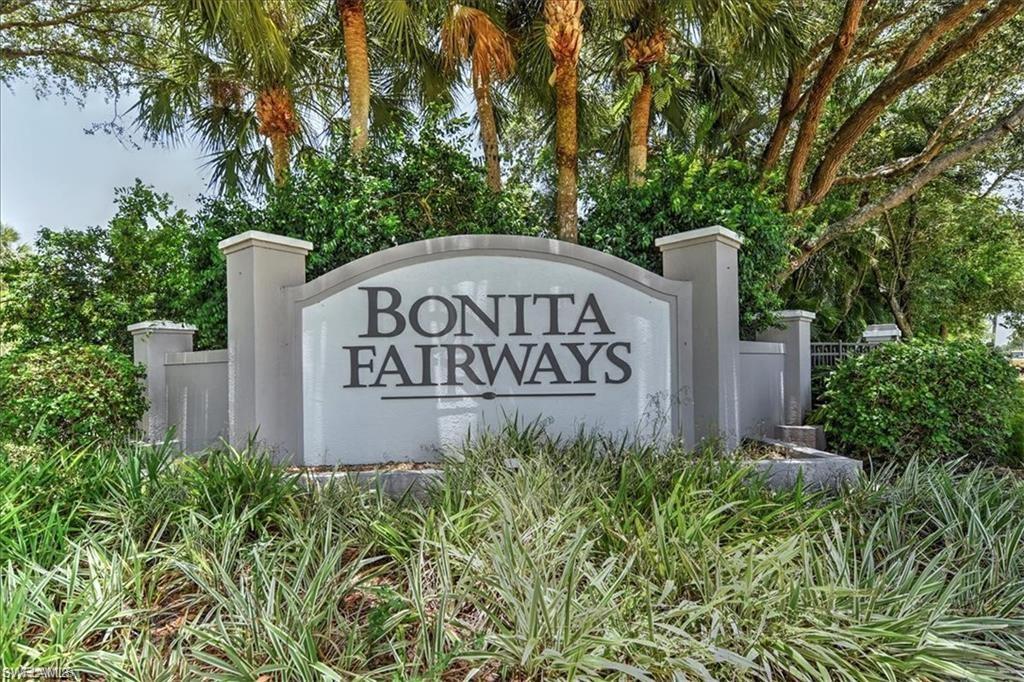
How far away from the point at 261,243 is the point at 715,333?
463 centimetres

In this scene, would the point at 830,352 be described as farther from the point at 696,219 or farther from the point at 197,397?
the point at 197,397

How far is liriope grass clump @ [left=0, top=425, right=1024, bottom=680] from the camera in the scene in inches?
93.7

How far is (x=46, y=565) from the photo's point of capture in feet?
10.3

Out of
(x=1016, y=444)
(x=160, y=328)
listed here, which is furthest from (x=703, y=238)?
(x=160, y=328)

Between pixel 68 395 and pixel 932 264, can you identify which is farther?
pixel 932 264

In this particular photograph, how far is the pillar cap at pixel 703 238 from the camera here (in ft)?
18.7

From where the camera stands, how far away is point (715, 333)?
5668 millimetres

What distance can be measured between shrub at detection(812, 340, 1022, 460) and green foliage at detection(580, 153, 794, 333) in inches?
58.3

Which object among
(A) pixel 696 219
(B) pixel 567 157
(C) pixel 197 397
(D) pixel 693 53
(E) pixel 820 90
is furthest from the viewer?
(D) pixel 693 53

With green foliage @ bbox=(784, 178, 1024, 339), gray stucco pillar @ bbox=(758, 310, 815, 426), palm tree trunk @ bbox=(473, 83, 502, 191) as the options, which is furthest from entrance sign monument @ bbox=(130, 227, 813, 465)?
green foliage @ bbox=(784, 178, 1024, 339)

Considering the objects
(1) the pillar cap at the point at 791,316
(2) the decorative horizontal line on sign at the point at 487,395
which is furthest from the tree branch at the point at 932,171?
(2) the decorative horizontal line on sign at the point at 487,395

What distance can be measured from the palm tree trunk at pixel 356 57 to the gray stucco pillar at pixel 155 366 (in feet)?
12.3

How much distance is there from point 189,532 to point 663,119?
10706 millimetres

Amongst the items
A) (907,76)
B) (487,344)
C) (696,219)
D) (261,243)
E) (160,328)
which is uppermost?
(907,76)
